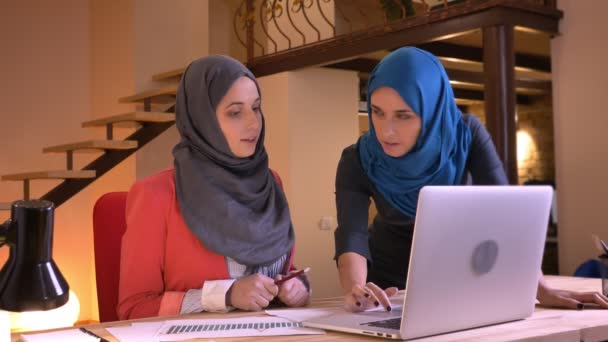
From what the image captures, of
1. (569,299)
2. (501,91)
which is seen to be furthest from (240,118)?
(501,91)

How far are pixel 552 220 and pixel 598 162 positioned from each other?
3.43m

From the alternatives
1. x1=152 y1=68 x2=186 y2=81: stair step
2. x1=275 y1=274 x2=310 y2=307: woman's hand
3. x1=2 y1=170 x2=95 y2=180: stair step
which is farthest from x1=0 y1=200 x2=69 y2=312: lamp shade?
x1=152 y1=68 x2=186 y2=81: stair step

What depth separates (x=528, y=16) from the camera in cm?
444

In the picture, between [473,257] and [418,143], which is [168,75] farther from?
[473,257]

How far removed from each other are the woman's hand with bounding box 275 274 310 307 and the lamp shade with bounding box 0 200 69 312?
2.84 ft

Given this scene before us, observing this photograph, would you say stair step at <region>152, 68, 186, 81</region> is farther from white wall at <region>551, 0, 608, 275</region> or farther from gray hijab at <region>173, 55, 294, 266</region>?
gray hijab at <region>173, 55, 294, 266</region>

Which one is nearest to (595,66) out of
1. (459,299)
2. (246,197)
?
(246,197)

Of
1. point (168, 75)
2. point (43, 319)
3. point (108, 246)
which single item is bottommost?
point (43, 319)

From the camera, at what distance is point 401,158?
1899 millimetres

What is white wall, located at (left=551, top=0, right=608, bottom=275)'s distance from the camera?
437cm

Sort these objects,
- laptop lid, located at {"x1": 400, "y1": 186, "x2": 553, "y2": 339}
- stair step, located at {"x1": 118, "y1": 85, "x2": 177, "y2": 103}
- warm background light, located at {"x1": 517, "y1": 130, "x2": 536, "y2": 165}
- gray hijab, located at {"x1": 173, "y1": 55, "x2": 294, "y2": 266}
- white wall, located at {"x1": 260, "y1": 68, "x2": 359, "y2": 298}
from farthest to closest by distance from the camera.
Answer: warm background light, located at {"x1": 517, "y1": 130, "x2": 536, "y2": 165}, white wall, located at {"x1": 260, "y1": 68, "x2": 359, "y2": 298}, stair step, located at {"x1": 118, "y1": 85, "x2": 177, "y2": 103}, gray hijab, located at {"x1": 173, "y1": 55, "x2": 294, "y2": 266}, laptop lid, located at {"x1": 400, "y1": 186, "x2": 553, "y2": 339}

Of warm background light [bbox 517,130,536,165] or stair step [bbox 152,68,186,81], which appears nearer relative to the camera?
stair step [bbox 152,68,186,81]

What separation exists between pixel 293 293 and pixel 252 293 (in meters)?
0.13

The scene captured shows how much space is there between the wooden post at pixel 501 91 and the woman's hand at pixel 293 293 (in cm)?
282
